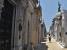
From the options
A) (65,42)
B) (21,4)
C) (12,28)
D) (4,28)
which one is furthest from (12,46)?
(65,42)

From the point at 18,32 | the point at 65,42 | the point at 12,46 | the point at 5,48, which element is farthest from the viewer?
the point at 65,42

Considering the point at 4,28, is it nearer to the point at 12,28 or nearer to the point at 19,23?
the point at 12,28

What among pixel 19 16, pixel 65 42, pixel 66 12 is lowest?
pixel 65 42

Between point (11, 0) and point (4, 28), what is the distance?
1418mm

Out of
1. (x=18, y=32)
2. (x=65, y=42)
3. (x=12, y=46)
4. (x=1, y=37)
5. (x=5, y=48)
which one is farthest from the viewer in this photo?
(x=65, y=42)

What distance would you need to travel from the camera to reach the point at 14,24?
11156 mm

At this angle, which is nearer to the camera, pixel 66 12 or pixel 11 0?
pixel 11 0

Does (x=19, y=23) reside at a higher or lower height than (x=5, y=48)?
higher

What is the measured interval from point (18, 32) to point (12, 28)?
2.79 ft

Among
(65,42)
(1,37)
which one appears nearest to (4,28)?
(1,37)

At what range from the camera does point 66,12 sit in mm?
32188

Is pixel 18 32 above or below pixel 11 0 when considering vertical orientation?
below

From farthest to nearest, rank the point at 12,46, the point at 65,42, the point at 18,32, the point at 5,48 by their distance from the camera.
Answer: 1. the point at 65,42
2. the point at 18,32
3. the point at 12,46
4. the point at 5,48

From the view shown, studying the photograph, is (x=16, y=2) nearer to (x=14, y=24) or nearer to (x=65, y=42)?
(x=14, y=24)
